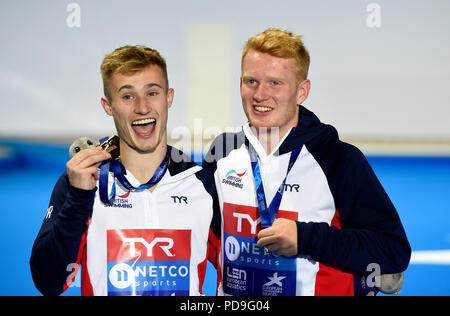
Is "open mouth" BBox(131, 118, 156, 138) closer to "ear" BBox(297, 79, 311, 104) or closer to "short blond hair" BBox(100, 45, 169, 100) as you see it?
"short blond hair" BBox(100, 45, 169, 100)

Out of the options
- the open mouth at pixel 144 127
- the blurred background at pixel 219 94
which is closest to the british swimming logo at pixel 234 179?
the open mouth at pixel 144 127

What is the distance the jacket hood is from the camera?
2203 mm

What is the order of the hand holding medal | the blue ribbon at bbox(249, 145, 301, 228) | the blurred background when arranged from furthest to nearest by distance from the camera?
the blurred background → the blue ribbon at bbox(249, 145, 301, 228) → the hand holding medal

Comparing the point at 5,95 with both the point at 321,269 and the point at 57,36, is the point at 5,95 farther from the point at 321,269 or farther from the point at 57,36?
the point at 321,269

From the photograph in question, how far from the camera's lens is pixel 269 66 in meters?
2.15

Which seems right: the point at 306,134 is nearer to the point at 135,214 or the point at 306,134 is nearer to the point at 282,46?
the point at 282,46

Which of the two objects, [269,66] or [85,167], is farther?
[269,66]

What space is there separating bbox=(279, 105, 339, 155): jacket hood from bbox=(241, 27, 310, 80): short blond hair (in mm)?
202

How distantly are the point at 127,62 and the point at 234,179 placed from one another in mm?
710

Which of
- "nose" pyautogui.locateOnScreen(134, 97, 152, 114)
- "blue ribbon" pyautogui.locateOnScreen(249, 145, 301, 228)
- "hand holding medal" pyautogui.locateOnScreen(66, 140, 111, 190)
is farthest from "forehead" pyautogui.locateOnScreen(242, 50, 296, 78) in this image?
"hand holding medal" pyautogui.locateOnScreen(66, 140, 111, 190)

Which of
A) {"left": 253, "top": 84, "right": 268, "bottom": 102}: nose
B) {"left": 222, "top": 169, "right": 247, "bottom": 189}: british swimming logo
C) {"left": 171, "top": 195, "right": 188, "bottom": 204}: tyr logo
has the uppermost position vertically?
{"left": 253, "top": 84, "right": 268, "bottom": 102}: nose

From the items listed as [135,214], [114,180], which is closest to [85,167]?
[114,180]

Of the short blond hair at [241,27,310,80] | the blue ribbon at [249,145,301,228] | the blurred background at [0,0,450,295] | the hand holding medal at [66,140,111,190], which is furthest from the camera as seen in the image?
the blurred background at [0,0,450,295]

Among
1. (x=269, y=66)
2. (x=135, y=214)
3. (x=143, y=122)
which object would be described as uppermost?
(x=269, y=66)
